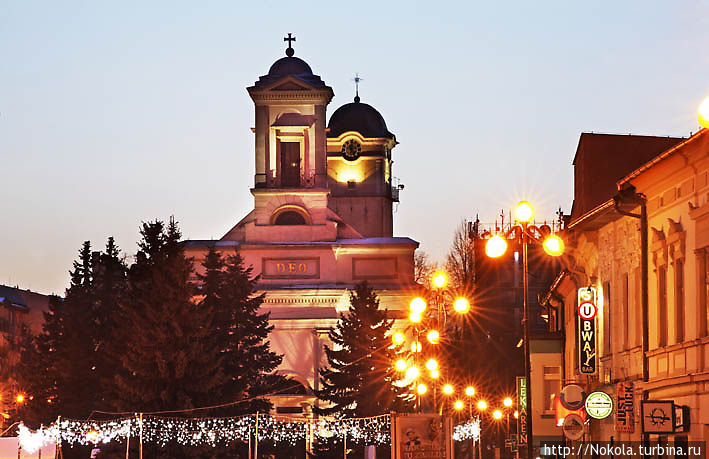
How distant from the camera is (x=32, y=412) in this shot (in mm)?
74875

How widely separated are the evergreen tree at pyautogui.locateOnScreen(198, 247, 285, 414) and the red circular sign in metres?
29.3

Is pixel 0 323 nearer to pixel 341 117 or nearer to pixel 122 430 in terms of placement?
pixel 341 117

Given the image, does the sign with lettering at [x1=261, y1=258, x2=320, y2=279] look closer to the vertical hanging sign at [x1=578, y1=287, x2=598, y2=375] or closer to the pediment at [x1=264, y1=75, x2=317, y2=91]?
the pediment at [x1=264, y1=75, x2=317, y2=91]

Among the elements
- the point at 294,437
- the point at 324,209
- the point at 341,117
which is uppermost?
A: the point at 341,117

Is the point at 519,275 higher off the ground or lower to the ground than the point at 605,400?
higher

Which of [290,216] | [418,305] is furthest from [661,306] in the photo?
[290,216]

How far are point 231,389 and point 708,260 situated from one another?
36.3 m

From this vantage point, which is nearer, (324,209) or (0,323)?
(324,209)

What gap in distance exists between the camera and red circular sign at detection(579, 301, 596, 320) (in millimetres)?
36906

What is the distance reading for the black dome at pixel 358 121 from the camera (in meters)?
114

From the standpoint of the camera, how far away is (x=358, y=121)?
116 m

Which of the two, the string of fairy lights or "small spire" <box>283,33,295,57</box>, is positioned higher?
"small spire" <box>283,33,295,57</box>

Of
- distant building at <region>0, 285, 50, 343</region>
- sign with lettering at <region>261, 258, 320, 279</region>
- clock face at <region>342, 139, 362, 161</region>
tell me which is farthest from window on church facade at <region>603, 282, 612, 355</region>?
distant building at <region>0, 285, 50, 343</region>

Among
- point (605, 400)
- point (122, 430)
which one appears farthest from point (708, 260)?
point (122, 430)
